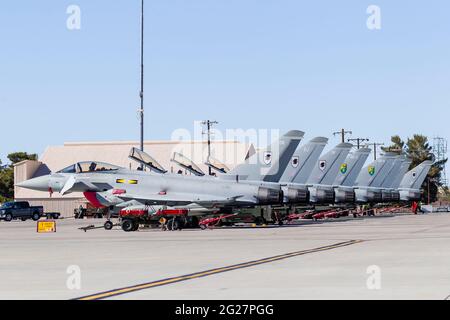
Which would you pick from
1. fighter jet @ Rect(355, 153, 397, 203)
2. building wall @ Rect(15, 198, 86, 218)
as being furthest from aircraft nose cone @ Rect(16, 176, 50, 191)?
building wall @ Rect(15, 198, 86, 218)

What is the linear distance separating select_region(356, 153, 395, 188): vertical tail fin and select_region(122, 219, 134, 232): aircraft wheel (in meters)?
39.4

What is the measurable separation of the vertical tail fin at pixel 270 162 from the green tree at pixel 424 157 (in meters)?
95.4

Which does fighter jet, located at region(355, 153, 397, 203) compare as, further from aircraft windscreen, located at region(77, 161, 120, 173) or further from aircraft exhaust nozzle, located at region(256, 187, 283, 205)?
aircraft windscreen, located at region(77, 161, 120, 173)

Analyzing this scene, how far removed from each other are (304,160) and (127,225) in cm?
1478

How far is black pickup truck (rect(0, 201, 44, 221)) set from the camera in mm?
79125

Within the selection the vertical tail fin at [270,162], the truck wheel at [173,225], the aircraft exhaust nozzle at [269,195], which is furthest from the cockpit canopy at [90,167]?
the aircraft exhaust nozzle at [269,195]

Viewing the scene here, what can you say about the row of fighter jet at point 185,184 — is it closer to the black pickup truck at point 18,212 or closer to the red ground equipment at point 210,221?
the red ground equipment at point 210,221

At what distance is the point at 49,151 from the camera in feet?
361

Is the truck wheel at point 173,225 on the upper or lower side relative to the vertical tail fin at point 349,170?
lower

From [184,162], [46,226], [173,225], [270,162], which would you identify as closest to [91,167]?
[46,226]

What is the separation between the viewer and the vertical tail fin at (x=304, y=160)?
176 ft

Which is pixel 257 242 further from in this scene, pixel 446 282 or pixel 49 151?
pixel 49 151
